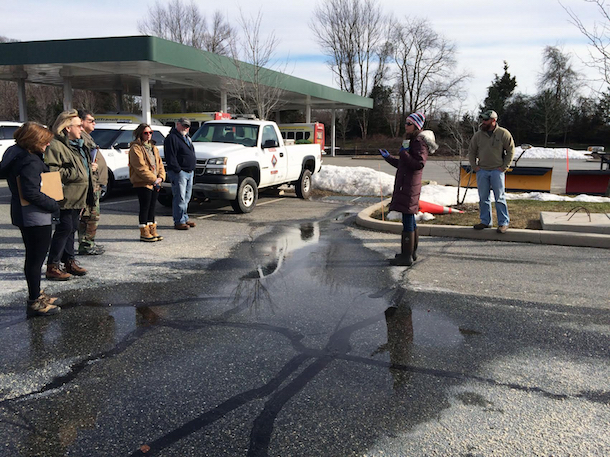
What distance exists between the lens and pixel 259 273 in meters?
6.35

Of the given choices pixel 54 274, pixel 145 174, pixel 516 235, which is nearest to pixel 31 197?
pixel 54 274

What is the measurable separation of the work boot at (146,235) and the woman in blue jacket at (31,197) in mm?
3234

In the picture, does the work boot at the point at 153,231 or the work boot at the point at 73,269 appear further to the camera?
the work boot at the point at 153,231

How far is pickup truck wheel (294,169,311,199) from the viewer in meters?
13.9

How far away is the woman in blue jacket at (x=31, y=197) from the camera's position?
14.6ft

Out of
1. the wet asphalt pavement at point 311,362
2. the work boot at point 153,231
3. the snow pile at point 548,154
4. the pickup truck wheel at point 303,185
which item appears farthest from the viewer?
the snow pile at point 548,154

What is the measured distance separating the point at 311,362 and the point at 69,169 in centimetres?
369

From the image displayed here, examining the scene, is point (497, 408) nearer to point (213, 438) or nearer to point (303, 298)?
point (213, 438)

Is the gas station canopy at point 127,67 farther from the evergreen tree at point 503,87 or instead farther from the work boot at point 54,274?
the evergreen tree at point 503,87

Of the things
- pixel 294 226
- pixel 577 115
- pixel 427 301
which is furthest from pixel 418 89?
pixel 427 301

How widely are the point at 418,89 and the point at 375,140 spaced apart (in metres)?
11.0

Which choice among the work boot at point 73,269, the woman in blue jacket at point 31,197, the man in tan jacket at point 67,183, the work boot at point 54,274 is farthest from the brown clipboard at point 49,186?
the work boot at point 73,269

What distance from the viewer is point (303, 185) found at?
1401 centimetres

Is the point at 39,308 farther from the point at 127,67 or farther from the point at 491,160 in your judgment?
the point at 127,67
